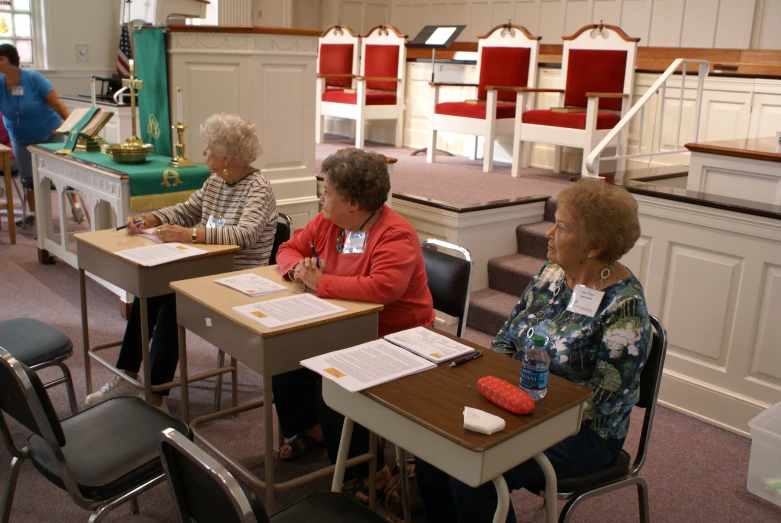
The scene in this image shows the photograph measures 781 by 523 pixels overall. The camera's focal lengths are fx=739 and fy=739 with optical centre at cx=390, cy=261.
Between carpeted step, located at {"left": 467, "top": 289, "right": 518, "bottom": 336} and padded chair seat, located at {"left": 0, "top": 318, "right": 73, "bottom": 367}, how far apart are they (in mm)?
2206

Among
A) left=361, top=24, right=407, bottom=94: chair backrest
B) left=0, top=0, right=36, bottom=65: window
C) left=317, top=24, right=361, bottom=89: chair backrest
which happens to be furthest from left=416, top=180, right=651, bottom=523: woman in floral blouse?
left=0, top=0, right=36, bottom=65: window

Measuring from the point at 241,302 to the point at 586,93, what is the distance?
12.9 ft

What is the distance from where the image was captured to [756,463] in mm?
2607

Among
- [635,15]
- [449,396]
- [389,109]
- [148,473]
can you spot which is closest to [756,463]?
[449,396]

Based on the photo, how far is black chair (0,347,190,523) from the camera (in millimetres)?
1691

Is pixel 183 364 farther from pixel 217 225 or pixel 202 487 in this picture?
pixel 202 487

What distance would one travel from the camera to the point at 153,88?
4.27m

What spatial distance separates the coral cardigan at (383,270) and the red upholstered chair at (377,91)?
425 centimetres

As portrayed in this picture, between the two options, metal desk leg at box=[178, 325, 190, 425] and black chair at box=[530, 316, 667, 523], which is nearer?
black chair at box=[530, 316, 667, 523]

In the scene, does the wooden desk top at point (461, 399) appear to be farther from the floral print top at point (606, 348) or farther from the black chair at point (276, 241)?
the black chair at point (276, 241)

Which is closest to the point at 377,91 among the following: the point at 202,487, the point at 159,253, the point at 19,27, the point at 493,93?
the point at 493,93

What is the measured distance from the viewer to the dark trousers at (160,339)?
2912 millimetres

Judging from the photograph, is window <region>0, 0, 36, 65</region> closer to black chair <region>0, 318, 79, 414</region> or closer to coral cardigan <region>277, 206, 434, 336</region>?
black chair <region>0, 318, 79, 414</region>

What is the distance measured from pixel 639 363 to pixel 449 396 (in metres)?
0.53
